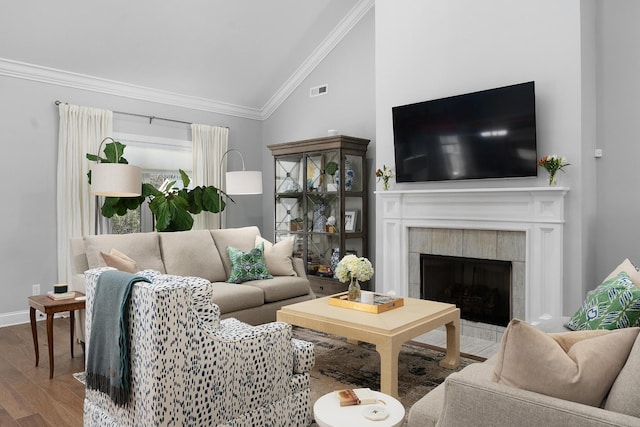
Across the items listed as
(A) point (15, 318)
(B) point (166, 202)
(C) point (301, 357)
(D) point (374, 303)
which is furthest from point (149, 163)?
(C) point (301, 357)

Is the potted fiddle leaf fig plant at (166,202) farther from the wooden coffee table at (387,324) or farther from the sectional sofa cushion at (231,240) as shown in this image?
the wooden coffee table at (387,324)

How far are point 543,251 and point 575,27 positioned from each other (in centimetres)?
186

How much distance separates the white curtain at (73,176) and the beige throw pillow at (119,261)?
174cm

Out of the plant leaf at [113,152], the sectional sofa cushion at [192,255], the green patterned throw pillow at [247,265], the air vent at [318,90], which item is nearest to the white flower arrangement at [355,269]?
the green patterned throw pillow at [247,265]

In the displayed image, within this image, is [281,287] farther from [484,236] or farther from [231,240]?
[484,236]

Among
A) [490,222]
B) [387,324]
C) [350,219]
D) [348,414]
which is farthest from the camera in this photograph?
[350,219]

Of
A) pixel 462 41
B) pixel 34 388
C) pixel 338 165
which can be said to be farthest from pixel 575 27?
pixel 34 388

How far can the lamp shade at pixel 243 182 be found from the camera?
5.48m

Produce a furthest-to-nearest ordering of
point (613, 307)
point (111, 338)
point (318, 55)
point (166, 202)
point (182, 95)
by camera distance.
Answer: point (318, 55) → point (182, 95) → point (166, 202) → point (613, 307) → point (111, 338)

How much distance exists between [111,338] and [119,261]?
5.23 ft

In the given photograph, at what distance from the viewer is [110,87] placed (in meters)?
5.52

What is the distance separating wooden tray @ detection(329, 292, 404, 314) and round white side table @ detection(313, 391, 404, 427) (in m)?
1.30

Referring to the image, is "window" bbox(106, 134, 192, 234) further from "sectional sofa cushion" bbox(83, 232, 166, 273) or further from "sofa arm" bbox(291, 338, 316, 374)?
"sofa arm" bbox(291, 338, 316, 374)

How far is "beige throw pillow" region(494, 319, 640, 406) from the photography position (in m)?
1.40
